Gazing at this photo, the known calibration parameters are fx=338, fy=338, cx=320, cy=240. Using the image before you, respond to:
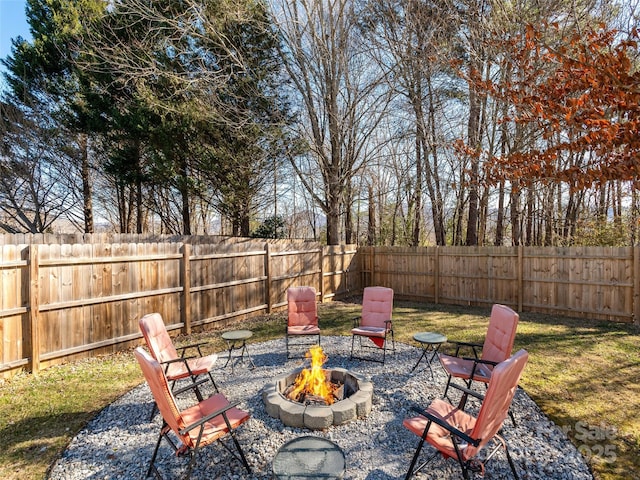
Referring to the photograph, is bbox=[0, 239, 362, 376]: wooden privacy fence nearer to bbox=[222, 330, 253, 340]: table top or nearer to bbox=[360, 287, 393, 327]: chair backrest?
bbox=[222, 330, 253, 340]: table top

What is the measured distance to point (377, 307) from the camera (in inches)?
234

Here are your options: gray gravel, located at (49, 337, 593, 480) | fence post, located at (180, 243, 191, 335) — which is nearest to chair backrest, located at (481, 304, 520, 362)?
gray gravel, located at (49, 337, 593, 480)

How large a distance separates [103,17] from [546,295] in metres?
14.8

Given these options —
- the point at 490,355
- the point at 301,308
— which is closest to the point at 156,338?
the point at 301,308

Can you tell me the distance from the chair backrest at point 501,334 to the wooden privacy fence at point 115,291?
18.0 ft

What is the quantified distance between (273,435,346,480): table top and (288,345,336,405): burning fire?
1.17 metres

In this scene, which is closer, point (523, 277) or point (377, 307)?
point (377, 307)

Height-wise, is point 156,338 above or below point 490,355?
above

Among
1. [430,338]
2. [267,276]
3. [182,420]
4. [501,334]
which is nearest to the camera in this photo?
[182,420]

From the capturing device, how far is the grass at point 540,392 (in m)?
3.00

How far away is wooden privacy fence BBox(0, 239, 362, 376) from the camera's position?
4.72 meters

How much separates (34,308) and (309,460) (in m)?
4.68

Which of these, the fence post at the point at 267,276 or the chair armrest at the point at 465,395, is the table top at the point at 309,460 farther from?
the fence post at the point at 267,276

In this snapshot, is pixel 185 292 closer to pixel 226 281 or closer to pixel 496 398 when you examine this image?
pixel 226 281
